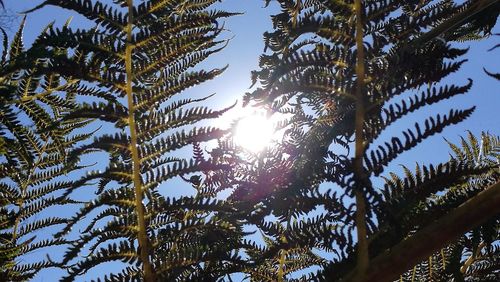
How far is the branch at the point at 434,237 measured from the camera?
157 cm

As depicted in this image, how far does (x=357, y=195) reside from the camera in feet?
6.00

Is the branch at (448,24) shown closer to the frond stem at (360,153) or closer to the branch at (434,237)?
the frond stem at (360,153)

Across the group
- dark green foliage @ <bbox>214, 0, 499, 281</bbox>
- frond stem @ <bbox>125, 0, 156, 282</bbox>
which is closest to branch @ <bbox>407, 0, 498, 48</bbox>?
dark green foliage @ <bbox>214, 0, 499, 281</bbox>

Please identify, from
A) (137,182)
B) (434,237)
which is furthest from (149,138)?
(434,237)

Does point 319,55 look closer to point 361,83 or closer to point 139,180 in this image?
point 361,83

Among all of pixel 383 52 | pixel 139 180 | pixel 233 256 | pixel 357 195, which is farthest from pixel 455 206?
pixel 139 180

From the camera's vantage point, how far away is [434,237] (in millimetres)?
1585

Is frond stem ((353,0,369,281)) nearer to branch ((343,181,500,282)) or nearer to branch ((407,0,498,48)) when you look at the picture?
branch ((343,181,500,282))

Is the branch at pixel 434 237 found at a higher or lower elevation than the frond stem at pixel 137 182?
lower

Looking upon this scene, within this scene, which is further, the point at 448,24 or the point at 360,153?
the point at 448,24

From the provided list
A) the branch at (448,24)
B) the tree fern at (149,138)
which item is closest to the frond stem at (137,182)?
the tree fern at (149,138)

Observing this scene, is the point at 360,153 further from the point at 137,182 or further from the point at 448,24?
the point at 137,182

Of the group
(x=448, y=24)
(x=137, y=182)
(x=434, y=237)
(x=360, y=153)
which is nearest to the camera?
(x=434, y=237)

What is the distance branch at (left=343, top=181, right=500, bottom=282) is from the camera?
5.16 ft
